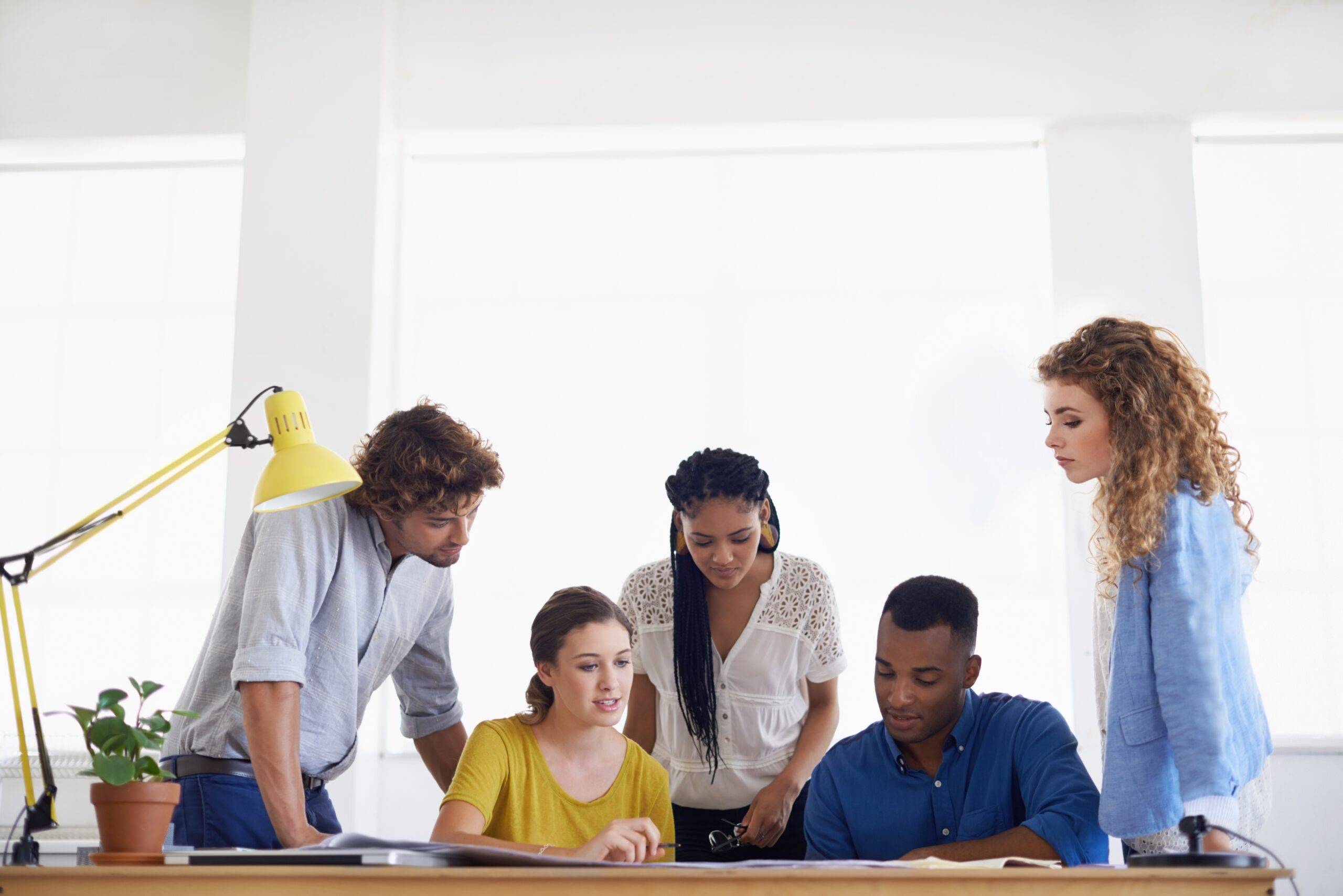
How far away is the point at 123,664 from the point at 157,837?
3104 millimetres

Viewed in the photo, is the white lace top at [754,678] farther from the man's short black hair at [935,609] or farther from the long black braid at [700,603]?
the man's short black hair at [935,609]

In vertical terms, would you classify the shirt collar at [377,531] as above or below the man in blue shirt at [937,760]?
above

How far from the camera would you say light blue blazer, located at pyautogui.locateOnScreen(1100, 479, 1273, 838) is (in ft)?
5.14

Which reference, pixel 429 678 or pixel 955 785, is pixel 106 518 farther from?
pixel 955 785

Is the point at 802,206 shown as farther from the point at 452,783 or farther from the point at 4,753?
the point at 4,753

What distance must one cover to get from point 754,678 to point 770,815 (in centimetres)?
26

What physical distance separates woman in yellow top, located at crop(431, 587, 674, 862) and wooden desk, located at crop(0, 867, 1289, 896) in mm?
615

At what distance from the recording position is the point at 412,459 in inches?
75.2

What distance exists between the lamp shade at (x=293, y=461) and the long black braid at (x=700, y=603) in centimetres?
82

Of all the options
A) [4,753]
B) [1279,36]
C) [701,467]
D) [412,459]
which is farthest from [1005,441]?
[4,753]

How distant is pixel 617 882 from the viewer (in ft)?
3.87

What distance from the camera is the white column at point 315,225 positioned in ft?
13.0

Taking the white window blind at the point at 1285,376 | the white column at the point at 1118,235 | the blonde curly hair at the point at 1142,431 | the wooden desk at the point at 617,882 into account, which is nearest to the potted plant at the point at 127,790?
the wooden desk at the point at 617,882

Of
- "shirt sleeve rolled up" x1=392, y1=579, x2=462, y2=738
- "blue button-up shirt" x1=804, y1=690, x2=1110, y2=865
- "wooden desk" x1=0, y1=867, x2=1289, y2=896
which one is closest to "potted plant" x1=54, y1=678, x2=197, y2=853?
"wooden desk" x1=0, y1=867, x2=1289, y2=896
